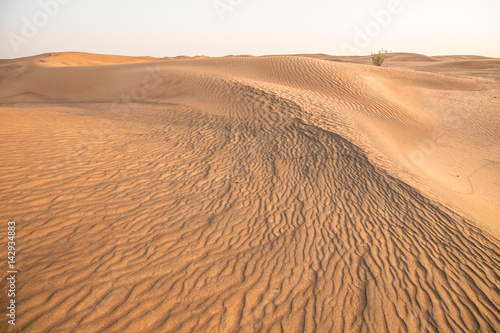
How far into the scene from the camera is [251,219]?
16.5 feet

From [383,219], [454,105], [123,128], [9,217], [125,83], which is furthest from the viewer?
[125,83]

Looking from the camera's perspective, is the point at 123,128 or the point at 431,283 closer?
the point at 431,283

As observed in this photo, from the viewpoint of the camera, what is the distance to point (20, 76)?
19953mm

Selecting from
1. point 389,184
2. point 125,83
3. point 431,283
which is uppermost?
point 125,83

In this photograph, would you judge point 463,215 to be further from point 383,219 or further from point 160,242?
point 160,242

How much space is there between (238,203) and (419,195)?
13.1 ft

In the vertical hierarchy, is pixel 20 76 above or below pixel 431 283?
above

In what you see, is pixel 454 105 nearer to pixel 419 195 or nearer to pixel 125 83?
pixel 419 195

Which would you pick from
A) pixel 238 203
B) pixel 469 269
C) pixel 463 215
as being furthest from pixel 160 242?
pixel 463 215

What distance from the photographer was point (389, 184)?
5762 mm

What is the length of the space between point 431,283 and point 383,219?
139 cm

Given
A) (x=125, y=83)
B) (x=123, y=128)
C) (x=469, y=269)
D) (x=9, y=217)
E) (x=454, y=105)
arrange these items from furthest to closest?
(x=125, y=83) < (x=454, y=105) < (x=123, y=128) < (x=9, y=217) < (x=469, y=269)

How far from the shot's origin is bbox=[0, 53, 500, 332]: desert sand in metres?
3.31

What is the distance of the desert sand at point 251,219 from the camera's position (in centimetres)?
331
